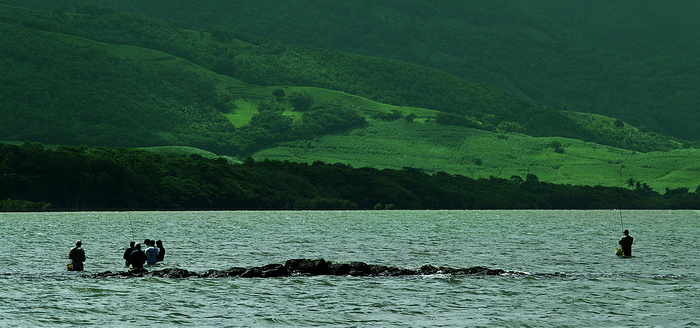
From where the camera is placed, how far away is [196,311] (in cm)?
3803

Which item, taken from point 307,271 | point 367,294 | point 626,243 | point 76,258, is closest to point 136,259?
point 76,258

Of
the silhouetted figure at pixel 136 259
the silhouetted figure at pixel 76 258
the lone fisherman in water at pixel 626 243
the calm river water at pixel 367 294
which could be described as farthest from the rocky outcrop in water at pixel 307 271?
the lone fisherman in water at pixel 626 243

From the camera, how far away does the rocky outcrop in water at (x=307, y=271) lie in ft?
168

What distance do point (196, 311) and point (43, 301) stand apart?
8.06m

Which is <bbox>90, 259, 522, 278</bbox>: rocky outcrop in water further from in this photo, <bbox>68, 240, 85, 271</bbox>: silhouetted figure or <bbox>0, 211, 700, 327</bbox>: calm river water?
<bbox>68, 240, 85, 271</bbox>: silhouetted figure

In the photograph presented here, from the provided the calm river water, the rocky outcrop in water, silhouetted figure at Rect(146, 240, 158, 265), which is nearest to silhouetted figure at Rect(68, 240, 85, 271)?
the calm river water

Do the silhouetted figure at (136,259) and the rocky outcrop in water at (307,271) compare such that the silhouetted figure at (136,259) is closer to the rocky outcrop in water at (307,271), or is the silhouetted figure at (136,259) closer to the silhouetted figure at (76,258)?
the rocky outcrop in water at (307,271)

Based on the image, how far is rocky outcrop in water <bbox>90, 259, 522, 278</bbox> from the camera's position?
51.1 meters

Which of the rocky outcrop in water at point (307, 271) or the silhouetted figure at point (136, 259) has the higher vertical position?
the silhouetted figure at point (136, 259)

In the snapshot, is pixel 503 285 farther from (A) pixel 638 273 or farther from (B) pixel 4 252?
(B) pixel 4 252

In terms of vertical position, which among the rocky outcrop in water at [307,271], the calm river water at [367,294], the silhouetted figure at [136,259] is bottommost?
the calm river water at [367,294]

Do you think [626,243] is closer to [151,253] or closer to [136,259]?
[151,253]


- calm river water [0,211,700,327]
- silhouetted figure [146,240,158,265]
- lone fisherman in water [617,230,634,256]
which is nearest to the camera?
calm river water [0,211,700,327]

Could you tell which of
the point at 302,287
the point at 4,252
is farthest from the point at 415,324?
the point at 4,252
